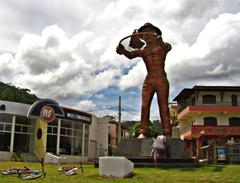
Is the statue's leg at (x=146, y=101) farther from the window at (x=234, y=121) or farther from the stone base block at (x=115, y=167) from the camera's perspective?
the window at (x=234, y=121)

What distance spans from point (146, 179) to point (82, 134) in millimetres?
27360

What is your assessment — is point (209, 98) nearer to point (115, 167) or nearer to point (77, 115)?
point (77, 115)

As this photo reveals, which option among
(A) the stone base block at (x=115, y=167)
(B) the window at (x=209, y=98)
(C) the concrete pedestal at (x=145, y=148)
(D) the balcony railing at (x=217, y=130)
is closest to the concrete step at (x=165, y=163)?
(C) the concrete pedestal at (x=145, y=148)

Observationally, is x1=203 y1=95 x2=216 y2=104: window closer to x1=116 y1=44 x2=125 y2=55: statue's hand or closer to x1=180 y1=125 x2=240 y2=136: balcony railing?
x1=180 y1=125 x2=240 y2=136: balcony railing

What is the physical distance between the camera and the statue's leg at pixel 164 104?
1978 centimetres

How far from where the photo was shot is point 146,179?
12.0m

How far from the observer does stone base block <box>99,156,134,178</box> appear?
487 inches

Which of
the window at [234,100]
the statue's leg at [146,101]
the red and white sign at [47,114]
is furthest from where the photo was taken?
the window at [234,100]

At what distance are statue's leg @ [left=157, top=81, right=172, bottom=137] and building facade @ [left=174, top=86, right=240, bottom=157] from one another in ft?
65.5

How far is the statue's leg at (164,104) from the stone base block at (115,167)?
7.26 metres

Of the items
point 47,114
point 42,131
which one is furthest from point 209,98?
point 42,131

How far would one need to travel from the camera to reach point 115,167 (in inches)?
492

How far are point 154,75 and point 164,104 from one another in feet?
5.20

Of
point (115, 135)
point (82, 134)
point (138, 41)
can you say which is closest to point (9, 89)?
point (115, 135)
